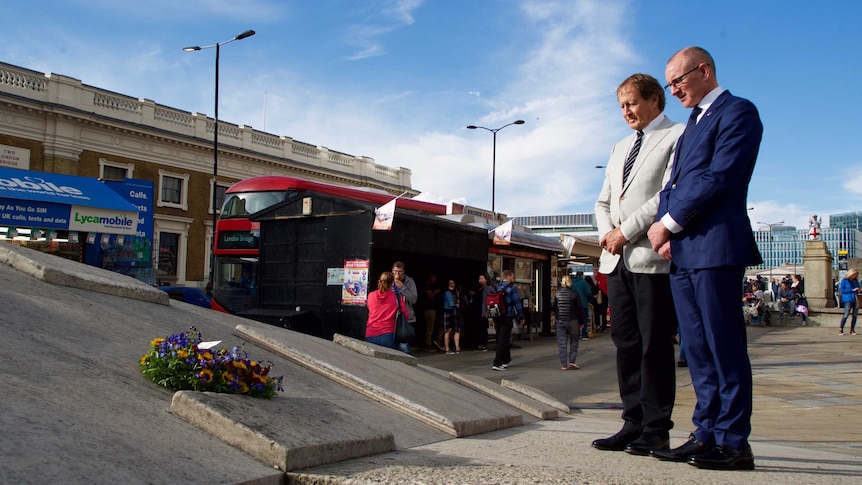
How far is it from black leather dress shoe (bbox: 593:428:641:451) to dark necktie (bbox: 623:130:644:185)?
56.6 inches

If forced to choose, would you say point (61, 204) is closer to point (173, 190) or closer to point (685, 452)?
point (685, 452)

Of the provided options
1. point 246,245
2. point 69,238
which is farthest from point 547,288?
point 69,238

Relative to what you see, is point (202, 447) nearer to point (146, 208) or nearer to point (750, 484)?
point (750, 484)

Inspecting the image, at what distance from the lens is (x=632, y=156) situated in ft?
13.7

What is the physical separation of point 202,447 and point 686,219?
8.14 ft

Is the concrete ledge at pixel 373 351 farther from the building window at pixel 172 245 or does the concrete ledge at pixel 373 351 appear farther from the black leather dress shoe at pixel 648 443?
the building window at pixel 172 245

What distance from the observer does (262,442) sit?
126 inches

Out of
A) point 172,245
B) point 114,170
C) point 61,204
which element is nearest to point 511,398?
point 61,204

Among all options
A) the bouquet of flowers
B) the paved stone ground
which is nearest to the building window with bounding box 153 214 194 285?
the paved stone ground

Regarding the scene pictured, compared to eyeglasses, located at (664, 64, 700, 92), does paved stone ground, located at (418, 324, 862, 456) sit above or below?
below

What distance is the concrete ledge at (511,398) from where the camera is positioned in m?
6.24

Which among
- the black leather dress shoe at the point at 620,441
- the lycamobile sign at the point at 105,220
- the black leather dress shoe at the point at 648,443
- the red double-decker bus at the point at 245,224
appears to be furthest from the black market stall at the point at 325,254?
the black leather dress shoe at the point at 648,443

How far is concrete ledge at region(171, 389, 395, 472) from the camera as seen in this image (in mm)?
3186

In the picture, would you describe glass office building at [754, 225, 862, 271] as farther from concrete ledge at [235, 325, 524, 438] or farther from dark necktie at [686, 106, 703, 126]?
dark necktie at [686, 106, 703, 126]
